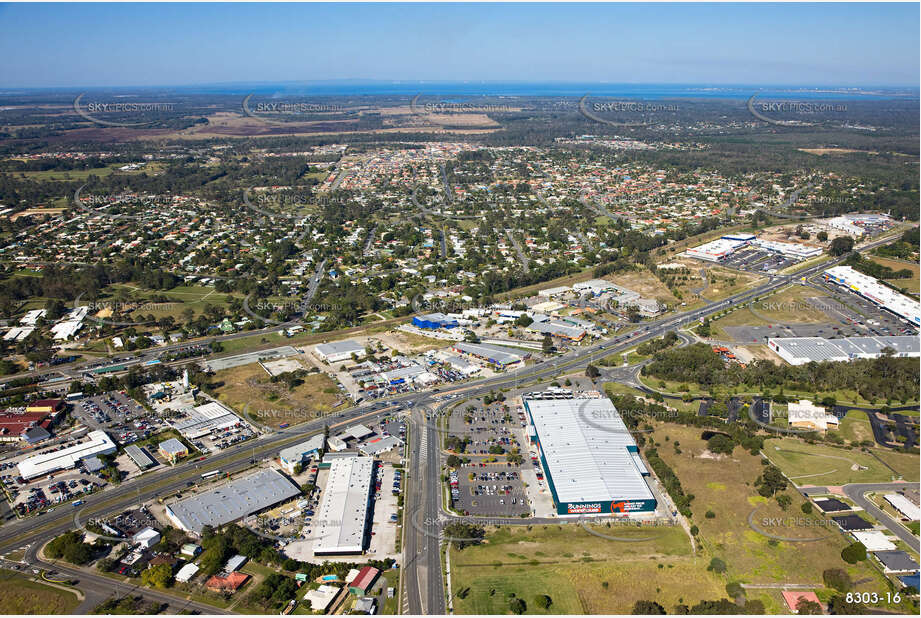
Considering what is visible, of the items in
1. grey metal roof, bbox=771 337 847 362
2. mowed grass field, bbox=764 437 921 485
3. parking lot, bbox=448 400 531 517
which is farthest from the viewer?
grey metal roof, bbox=771 337 847 362

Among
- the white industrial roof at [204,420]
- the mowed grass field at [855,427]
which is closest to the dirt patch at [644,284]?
the mowed grass field at [855,427]

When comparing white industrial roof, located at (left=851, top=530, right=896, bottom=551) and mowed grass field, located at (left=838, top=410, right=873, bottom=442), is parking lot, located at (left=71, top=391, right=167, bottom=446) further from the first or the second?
mowed grass field, located at (left=838, top=410, right=873, bottom=442)

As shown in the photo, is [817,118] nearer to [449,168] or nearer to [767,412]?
[449,168]

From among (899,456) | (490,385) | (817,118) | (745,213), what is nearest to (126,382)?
(490,385)

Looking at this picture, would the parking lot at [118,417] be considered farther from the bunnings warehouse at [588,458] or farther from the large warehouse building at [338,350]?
the bunnings warehouse at [588,458]

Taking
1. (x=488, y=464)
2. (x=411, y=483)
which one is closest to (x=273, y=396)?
(x=411, y=483)

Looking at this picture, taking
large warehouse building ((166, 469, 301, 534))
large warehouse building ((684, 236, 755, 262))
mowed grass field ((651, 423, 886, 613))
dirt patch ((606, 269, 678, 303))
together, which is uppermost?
large warehouse building ((684, 236, 755, 262))

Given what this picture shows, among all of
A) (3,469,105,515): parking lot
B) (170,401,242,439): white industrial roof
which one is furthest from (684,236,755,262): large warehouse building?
(3,469,105,515): parking lot
